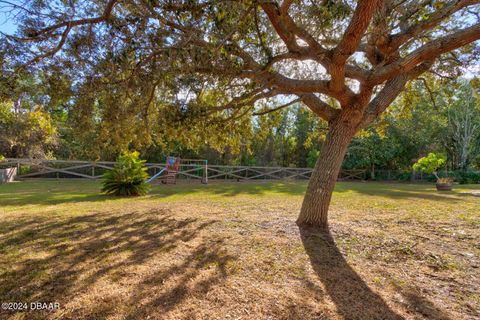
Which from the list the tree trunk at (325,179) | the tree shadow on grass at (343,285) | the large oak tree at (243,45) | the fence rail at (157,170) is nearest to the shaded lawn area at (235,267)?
the tree shadow on grass at (343,285)

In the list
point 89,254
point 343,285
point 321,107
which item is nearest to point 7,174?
point 89,254

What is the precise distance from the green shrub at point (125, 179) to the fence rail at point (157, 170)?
13.2 ft

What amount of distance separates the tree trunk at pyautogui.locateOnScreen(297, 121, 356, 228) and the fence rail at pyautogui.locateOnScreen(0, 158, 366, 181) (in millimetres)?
9384

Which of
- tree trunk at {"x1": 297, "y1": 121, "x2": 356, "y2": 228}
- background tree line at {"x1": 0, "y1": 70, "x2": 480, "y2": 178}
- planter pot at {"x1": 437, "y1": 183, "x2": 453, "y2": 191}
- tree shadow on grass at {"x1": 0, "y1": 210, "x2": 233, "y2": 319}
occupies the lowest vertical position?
tree shadow on grass at {"x1": 0, "y1": 210, "x2": 233, "y2": 319}

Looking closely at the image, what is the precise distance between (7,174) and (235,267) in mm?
12281

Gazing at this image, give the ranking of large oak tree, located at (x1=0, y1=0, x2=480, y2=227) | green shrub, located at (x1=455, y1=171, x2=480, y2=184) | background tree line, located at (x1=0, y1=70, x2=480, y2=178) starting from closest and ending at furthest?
large oak tree, located at (x1=0, y1=0, x2=480, y2=227)
background tree line, located at (x1=0, y1=70, x2=480, y2=178)
green shrub, located at (x1=455, y1=171, x2=480, y2=184)

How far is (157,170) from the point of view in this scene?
14.2 metres

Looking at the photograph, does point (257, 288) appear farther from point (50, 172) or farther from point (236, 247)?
point (50, 172)

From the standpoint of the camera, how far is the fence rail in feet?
36.6

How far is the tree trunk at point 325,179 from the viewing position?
4.06m

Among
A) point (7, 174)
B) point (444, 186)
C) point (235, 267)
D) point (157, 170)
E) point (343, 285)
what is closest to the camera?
point (343, 285)

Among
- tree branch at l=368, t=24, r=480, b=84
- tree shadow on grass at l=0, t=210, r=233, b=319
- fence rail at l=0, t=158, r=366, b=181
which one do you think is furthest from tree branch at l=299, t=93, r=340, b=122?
fence rail at l=0, t=158, r=366, b=181

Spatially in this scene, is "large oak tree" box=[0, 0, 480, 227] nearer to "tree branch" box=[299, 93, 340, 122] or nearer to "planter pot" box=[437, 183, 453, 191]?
"tree branch" box=[299, 93, 340, 122]

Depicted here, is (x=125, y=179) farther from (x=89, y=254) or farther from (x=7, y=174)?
(x=7, y=174)
